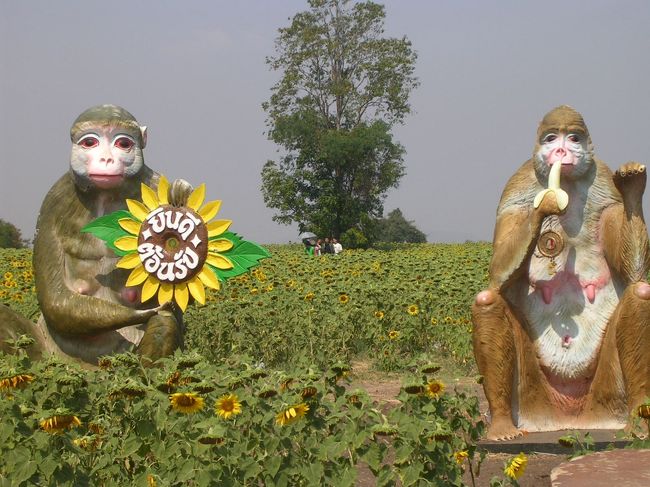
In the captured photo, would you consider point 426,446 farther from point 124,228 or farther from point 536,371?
point 124,228

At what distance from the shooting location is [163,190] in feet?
18.7

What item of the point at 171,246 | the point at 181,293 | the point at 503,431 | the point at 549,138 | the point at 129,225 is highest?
the point at 549,138

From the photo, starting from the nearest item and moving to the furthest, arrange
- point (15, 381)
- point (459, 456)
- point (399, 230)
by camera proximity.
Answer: point (15, 381)
point (459, 456)
point (399, 230)

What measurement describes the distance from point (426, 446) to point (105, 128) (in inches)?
129

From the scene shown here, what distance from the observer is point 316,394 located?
3375 millimetres

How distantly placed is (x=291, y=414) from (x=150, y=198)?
2.70 metres

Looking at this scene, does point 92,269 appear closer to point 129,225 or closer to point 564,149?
point 129,225

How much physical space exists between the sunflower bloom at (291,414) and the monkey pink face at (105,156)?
2.85m

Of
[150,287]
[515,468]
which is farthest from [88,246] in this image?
[515,468]

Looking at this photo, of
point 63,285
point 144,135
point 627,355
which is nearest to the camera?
point 627,355

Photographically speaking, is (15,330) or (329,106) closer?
(15,330)

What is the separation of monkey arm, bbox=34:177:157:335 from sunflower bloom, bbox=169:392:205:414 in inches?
92.0

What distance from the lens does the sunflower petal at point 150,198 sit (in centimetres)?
569

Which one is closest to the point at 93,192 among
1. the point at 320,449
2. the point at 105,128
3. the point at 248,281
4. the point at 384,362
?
the point at 105,128
